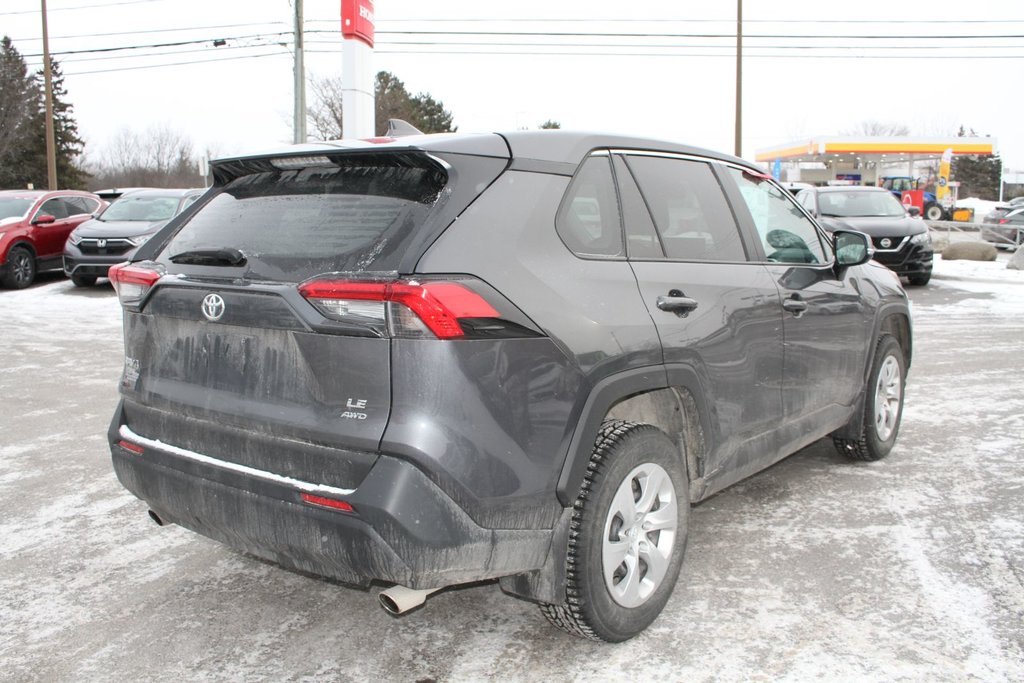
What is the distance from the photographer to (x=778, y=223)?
424 centimetres

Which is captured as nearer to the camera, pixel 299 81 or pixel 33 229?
pixel 33 229

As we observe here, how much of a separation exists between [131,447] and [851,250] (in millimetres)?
3561

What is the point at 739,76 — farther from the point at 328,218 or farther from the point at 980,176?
the point at 980,176

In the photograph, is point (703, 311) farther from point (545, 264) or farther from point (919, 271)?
point (919, 271)

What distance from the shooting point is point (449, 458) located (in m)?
2.46

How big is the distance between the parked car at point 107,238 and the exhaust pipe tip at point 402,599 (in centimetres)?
1272

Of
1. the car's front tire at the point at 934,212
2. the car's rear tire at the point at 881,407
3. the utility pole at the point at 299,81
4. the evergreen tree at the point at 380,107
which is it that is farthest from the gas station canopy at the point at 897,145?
the car's rear tire at the point at 881,407

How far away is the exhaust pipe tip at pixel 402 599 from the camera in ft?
8.80

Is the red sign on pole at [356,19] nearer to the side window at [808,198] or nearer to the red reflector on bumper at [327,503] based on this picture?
the side window at [808,198]

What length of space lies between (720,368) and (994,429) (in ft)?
11.9

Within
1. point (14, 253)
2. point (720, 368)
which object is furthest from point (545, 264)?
point (14, 253)

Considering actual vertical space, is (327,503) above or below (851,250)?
below

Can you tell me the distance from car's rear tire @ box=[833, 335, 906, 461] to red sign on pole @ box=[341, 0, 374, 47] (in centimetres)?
981

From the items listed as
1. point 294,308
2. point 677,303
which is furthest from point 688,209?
point 294,308
